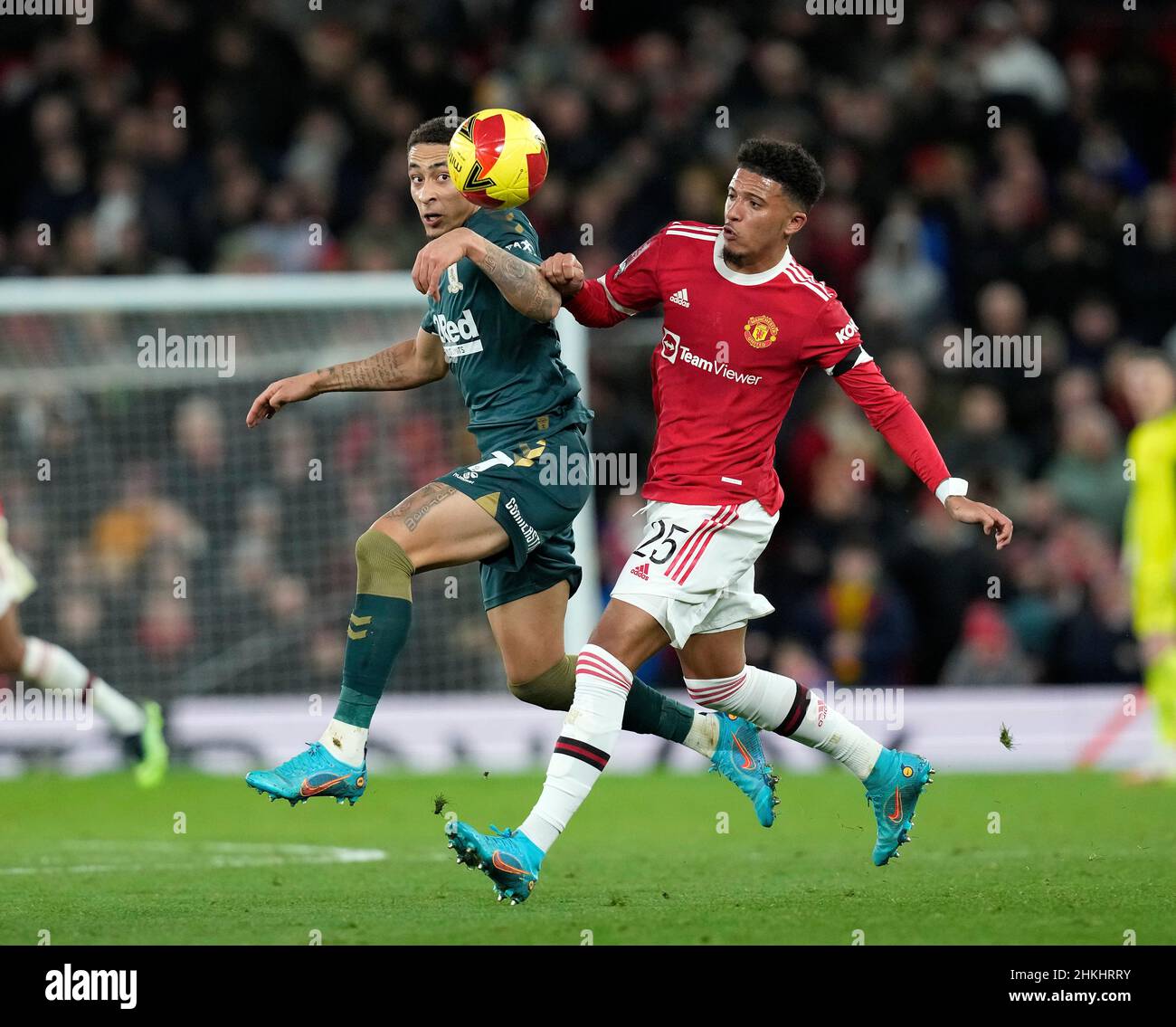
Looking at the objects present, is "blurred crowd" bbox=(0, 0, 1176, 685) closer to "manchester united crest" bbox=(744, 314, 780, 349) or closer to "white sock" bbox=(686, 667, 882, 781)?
"white sock" bbox=(686, 667, 882, 781)

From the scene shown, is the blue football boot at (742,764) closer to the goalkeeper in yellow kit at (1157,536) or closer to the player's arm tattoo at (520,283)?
the player's arm tattoo at (520,283)

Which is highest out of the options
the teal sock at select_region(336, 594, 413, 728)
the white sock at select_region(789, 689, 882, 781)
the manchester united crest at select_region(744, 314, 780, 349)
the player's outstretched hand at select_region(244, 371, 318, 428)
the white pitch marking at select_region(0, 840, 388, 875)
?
the manchester united crest at select_region(744, 314, 780, 349)

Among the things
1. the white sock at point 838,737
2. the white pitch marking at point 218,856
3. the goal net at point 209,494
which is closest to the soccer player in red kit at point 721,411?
the white sock at point 838,737

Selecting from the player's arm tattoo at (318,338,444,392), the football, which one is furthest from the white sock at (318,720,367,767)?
the football

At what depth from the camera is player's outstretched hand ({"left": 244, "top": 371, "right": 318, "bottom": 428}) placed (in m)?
6.68

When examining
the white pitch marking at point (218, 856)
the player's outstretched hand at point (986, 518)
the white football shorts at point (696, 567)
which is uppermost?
the player's outstretched hand at point (986, 518)

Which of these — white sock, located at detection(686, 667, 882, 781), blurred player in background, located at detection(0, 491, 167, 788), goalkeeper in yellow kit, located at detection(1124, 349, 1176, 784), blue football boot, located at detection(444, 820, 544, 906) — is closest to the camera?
blue football boot, located at detection(444, 820, 544, 906)

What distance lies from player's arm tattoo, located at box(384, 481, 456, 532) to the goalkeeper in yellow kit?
5.96 m

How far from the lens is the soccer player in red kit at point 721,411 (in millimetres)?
6289

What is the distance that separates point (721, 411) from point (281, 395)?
157 cm

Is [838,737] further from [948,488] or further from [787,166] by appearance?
[787,166]

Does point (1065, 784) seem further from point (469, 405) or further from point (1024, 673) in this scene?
point (469, 405)

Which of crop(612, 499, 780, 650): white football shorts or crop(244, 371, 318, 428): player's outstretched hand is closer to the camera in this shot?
crop(612, 499, 780, 650): white football shorts

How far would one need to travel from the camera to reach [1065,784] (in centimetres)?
1055
